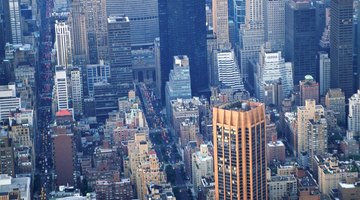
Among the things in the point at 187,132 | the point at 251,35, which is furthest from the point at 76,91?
the point at 251,35

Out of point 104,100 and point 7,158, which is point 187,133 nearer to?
point 104,100

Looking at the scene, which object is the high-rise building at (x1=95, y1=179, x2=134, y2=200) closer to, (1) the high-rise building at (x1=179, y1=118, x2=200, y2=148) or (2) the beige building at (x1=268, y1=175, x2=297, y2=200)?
(2) the beige building at (x1=268, y1=175, x2=297, y2=200)

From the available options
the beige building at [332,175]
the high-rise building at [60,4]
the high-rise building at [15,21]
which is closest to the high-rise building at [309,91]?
the beige building at [332,175]

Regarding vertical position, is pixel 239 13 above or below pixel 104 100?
above

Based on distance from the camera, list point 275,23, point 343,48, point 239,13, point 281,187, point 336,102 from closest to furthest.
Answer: point 281,187 < point 336,102 < point 343,48 < point 275,23 < point 239,13

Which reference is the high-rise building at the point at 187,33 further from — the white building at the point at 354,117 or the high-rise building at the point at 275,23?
the white building at the point at 354,117
